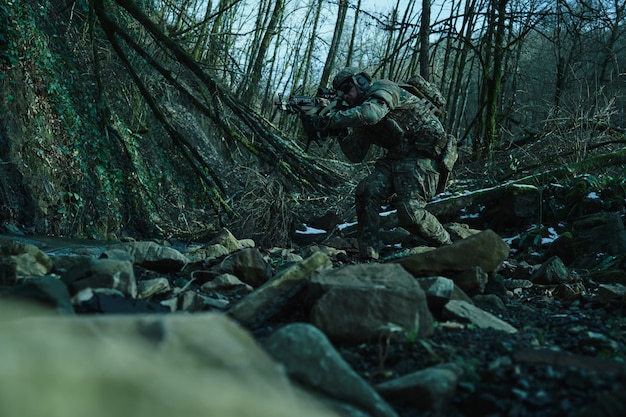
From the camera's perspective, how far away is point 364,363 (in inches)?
76.2

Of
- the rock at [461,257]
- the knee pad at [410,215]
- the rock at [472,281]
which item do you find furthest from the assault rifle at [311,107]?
the rock at [472,281]

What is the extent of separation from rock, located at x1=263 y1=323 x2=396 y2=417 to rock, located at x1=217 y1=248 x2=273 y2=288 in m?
1.66

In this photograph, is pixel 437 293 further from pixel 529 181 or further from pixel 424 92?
pixel 529 181

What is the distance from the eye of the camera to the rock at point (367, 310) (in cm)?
209

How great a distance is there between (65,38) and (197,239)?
3.35 m

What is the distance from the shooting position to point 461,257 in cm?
349

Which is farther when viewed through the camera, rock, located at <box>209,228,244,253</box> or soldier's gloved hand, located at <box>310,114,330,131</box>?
soldier's gloved hand, located at <box>310,114,330,131</box>

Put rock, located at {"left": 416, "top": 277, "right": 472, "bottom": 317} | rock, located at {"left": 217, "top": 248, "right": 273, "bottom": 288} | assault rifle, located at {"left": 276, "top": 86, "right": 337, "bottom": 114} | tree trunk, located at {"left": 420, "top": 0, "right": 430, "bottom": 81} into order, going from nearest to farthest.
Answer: rock, located at {"left": 416, "top": 277, "right": 472, "bottom": 317} < rock, located at {"left": 217, "top": 248, "right": 273, "bottom": 288} < assault rifle, located at {"left": 276, "top": 86, "right": 337, "bottom": 114} < tree trunk, located at {"left": 420, "top": 0, "right": 430, "bottom": 81}

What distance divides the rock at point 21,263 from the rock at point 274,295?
1.20 meters

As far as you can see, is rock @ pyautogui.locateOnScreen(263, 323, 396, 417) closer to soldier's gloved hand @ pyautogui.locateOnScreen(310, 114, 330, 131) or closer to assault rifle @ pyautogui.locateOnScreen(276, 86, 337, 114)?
soldier's gloved hand @ pyautogui.locateOnScreen(310, 114, 330, 131)

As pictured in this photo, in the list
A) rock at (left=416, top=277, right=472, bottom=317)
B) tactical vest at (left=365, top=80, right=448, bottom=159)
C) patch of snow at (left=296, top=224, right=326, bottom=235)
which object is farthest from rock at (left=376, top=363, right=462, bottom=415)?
Answer: patch of snow at (left=296, top=224, right=326, bottom=235)

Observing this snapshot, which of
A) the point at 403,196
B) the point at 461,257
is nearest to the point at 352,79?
the point at 403,196

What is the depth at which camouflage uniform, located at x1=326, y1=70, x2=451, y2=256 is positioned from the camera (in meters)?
5.52

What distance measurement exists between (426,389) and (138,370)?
Result: 2.86 feet
